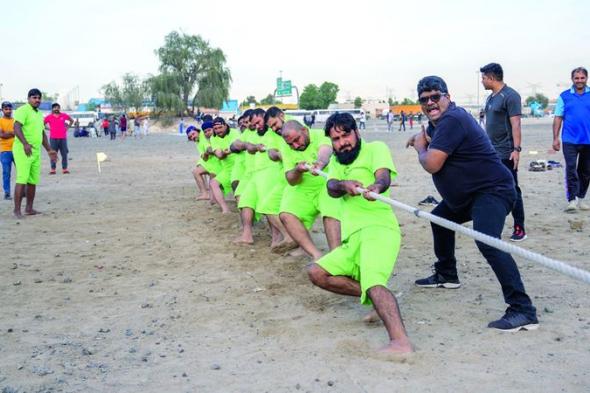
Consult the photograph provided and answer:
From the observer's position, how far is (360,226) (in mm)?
4711

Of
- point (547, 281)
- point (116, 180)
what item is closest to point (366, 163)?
point (547, 281)

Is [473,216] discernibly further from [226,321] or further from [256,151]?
[256,151]

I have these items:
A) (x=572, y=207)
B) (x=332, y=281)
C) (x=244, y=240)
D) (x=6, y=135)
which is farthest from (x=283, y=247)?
(x=6, y=135)

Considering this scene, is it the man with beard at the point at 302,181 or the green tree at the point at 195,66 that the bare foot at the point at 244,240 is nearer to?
the man with beard at the point at 302,181

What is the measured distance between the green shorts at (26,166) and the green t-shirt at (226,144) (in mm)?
2816

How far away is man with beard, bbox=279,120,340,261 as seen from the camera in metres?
6.41

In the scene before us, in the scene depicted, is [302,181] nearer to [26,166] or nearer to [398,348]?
[398,348]

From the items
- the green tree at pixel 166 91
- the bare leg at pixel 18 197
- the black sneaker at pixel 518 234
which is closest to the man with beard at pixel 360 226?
the black sneaker at pixel 518 234

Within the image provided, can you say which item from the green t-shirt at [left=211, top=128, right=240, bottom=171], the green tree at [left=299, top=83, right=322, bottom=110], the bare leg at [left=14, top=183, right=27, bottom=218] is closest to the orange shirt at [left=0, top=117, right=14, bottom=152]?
the bare leg at [left=14, top=183, right=27, bottom=218]

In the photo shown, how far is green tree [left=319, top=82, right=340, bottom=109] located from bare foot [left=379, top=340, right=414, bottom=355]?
135 m

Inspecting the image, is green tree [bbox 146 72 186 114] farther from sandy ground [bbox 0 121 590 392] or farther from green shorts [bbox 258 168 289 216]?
green shorts [bbox 258 168 289 216]

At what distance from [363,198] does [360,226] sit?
0.24 meters

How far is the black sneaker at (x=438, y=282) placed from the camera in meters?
5.72

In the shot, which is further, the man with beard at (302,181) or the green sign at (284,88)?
the green sign at (284,88)
